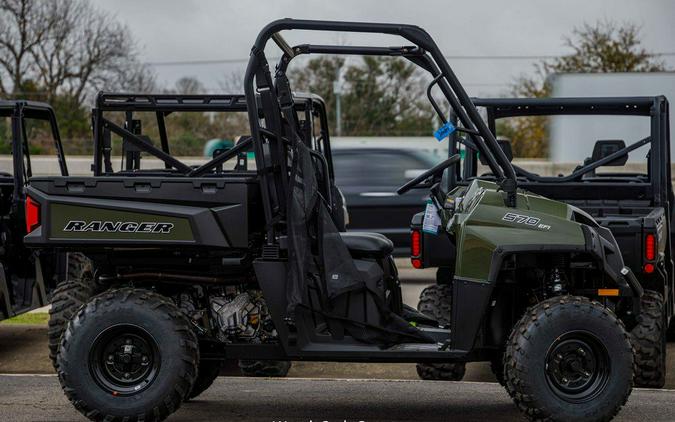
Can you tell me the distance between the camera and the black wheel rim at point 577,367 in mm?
6188

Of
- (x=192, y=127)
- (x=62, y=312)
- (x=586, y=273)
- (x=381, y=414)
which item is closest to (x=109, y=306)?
(x=62, y=312)

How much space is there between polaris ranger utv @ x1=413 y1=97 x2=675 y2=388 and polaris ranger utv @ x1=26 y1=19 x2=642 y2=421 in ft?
2.75

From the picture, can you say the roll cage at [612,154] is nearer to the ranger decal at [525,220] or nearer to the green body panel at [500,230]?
the green body panel at [500,230]

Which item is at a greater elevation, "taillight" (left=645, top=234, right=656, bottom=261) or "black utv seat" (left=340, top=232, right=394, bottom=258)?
"black utv seat" (left=340, top=232, right=394, bottom=258)

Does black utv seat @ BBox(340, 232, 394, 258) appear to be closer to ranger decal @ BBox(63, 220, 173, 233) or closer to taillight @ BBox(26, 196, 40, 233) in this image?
ranger decal @ BBox(63, 220, 173, 233)

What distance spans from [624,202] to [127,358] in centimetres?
457

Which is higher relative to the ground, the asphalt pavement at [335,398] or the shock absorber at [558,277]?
the shock absorber at [558,277]

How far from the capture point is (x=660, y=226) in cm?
837

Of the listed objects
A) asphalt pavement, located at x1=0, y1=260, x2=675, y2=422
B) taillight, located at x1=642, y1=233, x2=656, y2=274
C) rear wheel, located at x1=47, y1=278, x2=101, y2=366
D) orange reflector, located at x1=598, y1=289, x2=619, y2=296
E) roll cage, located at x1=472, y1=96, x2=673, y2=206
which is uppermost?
roll cage, located at x1=472, y1=96, x2=673, y2=206

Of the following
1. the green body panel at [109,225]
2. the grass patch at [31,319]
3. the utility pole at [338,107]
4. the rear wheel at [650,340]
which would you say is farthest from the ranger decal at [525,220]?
the utility pole at [338,107]

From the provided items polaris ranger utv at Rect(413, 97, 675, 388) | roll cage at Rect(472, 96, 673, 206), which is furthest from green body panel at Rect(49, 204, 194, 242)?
roll cage at Rect(472, 96, 673, 206)

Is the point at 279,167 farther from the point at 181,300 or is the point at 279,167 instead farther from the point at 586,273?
the point at 586,273

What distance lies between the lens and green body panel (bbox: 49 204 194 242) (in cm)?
640

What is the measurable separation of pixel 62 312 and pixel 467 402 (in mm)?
2667
